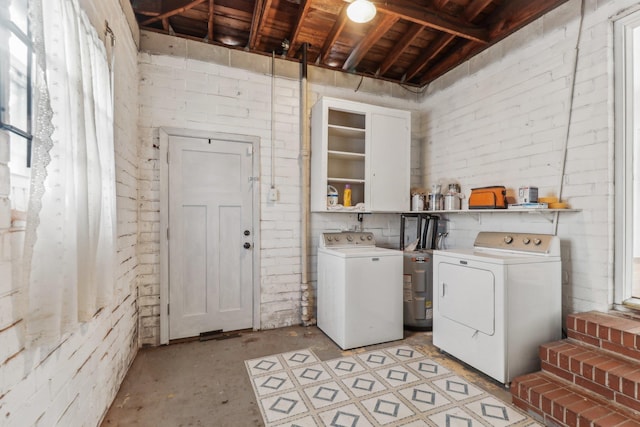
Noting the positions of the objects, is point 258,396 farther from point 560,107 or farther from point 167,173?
point 560,107

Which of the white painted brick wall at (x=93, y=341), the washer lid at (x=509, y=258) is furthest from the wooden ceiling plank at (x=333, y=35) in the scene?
the washer lid at (x=509, y=258)

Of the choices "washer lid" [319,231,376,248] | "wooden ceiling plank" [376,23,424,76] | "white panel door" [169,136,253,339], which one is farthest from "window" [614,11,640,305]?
"white panel door" [169,136,253,339]

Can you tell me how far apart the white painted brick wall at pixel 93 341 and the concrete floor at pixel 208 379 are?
162mm

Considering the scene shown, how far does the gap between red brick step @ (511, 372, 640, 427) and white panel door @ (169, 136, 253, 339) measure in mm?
2427

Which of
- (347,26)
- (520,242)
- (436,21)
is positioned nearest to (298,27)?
(347,26)

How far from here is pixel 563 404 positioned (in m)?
1.72

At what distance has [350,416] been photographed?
1856 millimetres

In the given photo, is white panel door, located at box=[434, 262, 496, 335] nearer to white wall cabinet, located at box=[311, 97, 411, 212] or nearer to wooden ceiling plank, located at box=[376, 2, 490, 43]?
white wall cabinet, located at box=[311, 97, 411, 212]

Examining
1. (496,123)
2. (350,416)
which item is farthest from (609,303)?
(350,416)

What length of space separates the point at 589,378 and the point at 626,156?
1537 millimetres

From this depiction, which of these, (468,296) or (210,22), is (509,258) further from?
(210,22)

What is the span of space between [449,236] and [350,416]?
2.43m

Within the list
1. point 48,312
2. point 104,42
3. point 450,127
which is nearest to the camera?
point 48,312

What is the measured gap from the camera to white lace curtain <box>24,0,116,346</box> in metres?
1.03
